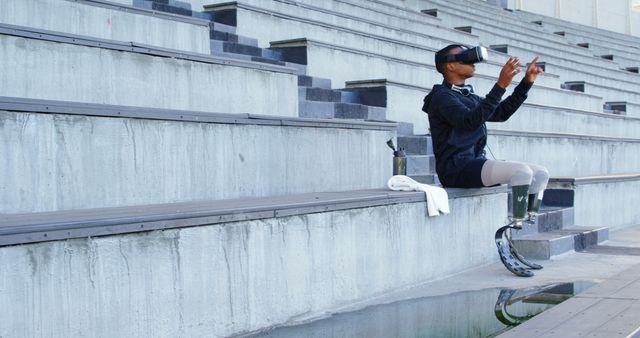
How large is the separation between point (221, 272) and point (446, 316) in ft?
4.57

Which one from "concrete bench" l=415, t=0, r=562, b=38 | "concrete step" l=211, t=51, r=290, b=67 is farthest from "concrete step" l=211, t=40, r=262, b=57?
"concrete bench" l=415, t=0, r=562, b=38

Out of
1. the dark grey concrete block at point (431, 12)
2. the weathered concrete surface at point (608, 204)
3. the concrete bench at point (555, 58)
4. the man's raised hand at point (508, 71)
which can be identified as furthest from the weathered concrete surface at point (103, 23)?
the concrete bench at point (555, 58)

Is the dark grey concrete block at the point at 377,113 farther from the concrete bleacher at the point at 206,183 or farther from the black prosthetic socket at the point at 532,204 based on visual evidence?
the black prosthetic socket at the point at 532,204

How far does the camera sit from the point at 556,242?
23.2 ft

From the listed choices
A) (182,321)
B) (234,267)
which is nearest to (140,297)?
(182,321)

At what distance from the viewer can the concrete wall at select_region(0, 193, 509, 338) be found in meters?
3.41

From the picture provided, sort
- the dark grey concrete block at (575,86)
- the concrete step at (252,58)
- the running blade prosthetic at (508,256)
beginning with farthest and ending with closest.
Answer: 1. the dark grey concrete block at (575,86)
2. the concrete step at (252,58)
3. the running blade prosthetic at (508,256)

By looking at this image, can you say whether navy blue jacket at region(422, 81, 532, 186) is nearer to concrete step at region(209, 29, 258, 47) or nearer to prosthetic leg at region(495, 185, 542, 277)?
prosthetic leg at region(495, 185, 542, 277)

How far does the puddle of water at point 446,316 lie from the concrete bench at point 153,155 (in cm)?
112

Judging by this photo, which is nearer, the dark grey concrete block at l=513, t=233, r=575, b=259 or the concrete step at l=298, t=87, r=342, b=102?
the dark grey concrete block at l=513, t=233, r=575, b=259

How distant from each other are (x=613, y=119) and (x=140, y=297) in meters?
11.4

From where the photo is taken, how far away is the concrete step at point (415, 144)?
796cm

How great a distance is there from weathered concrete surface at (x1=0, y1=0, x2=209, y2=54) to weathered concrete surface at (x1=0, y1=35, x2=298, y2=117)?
0.74 meters

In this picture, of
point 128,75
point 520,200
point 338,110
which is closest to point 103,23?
point 128,75
